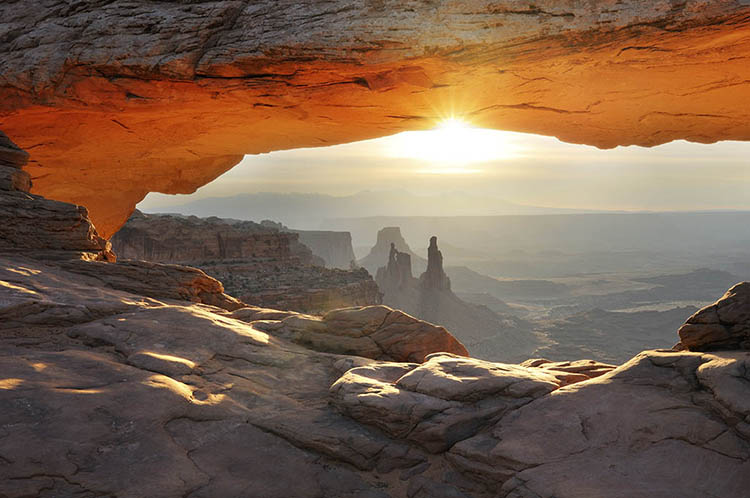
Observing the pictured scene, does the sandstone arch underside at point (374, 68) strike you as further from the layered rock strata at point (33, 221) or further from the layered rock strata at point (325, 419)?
the layered rock strata at point (325, 419)

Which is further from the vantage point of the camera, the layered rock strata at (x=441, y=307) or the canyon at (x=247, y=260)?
the layered rock strata at (x=441, y=307)

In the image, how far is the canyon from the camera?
153 feet

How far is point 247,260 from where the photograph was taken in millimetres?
59469

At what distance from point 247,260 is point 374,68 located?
53.3m

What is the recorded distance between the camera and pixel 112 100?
10820 mm

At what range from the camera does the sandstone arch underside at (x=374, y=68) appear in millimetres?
8281

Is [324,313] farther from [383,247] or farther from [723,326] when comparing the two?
[383,247]

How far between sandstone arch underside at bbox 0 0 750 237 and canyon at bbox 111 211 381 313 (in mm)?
32512

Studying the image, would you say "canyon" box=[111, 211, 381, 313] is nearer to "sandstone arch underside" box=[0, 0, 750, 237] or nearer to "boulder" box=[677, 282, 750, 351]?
"sandstone arch underside" box=[0, 0, 750, 237]

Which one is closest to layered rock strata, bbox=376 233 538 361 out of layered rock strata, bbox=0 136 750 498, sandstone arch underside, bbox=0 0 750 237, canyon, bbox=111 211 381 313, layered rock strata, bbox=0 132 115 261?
canyon, bbox=111 211 381 313

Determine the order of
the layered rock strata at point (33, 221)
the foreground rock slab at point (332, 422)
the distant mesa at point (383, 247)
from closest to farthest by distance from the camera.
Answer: the foreground rock slab at point (332, 422) < the layered rock strata at point (33, 221) < the distant mesa at point (383, 247)

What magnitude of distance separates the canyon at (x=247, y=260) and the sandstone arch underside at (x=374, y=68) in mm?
32512

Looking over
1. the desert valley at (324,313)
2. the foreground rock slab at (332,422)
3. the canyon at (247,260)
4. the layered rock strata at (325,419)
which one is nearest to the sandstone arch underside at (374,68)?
the desert valley at (324,313)

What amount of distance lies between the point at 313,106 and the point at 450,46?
12.3ft
